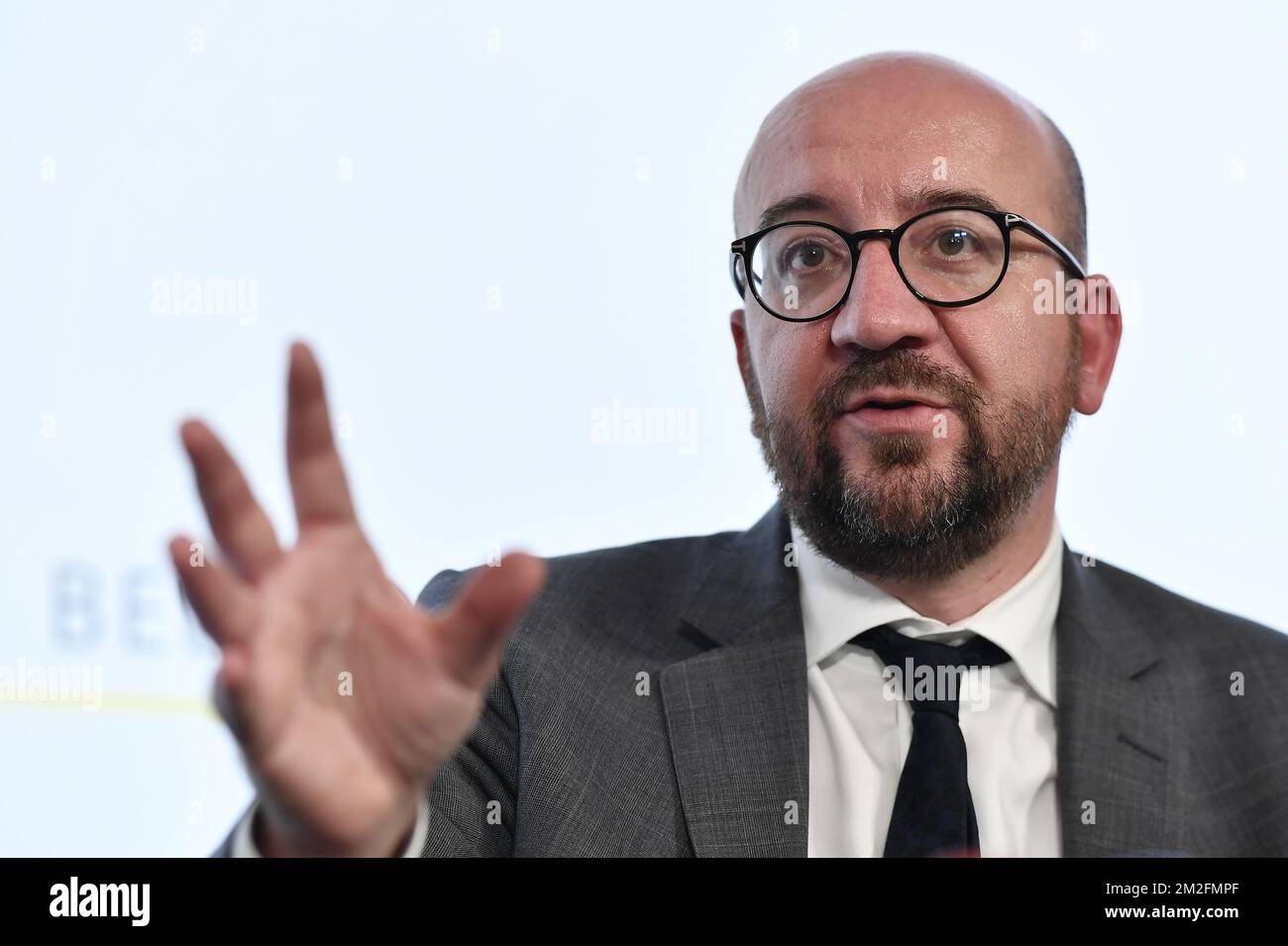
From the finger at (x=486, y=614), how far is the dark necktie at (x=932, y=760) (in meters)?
0.78

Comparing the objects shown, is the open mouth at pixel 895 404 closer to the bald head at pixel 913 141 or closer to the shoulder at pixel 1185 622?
the bald head at pixel 913 141

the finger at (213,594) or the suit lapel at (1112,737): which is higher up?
the finger at (213,594)

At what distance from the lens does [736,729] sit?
173 cm

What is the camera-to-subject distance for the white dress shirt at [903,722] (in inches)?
67.4

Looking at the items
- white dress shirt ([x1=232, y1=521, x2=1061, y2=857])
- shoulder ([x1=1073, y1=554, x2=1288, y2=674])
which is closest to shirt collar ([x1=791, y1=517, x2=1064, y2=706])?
white dress shirt ([x1=232, y1=521, x2=1061, y2=857])

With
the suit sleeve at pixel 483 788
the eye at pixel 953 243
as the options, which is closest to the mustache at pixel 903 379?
the eye at pixel 953 243

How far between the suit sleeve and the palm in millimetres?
563

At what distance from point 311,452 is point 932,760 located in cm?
103

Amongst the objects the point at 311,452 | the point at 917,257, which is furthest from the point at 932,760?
the point at 311,452

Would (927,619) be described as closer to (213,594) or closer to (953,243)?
(953,243)
